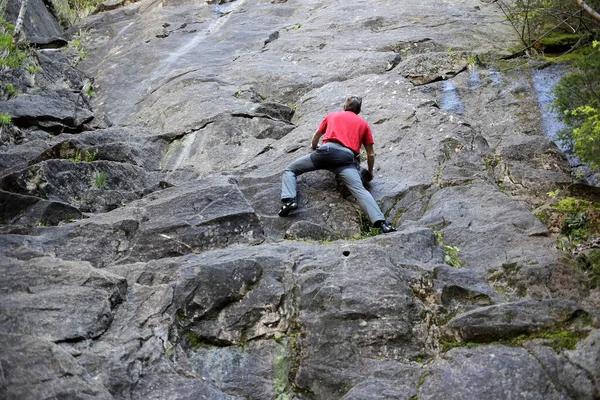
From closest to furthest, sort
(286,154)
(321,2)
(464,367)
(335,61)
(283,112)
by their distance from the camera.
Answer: (464,367), (286,154), (283,112), (335,61), (321,2)

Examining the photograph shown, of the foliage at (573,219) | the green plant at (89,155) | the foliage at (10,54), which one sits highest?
the foliage at (10,54)

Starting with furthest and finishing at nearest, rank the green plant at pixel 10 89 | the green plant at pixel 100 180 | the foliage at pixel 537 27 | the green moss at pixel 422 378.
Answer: the green plant at pixel 10 89 → the foliage at pixel 537 27 → the green plant at pixel 100 180 → the green moss at pixel 422 378

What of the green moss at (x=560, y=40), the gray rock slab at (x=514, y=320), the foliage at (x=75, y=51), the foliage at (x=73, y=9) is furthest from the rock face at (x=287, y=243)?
the foliage at (x=73, y=9)

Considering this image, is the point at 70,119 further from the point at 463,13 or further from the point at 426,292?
the point at 463,13

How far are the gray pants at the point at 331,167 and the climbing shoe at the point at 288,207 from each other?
Answer: 69 mm

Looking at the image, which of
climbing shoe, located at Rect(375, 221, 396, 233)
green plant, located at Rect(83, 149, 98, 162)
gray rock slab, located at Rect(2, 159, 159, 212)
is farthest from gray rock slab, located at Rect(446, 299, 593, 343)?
green plant, located at Rect(83, 149, 98, 162)

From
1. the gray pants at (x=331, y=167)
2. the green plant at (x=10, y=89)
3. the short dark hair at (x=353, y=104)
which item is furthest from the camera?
the green plant at (x=10, y=89)

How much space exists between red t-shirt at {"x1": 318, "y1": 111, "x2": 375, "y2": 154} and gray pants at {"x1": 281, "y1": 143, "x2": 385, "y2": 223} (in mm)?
139

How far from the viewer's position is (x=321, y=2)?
818 inches

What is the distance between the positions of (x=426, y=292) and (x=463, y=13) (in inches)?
505

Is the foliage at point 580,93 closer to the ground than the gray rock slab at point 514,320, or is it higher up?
higher up

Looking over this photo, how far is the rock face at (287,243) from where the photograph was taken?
6043 mm

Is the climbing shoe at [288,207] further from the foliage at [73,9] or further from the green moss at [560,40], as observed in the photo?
the foliage at [73,9]

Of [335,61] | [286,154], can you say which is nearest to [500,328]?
[286,154]
